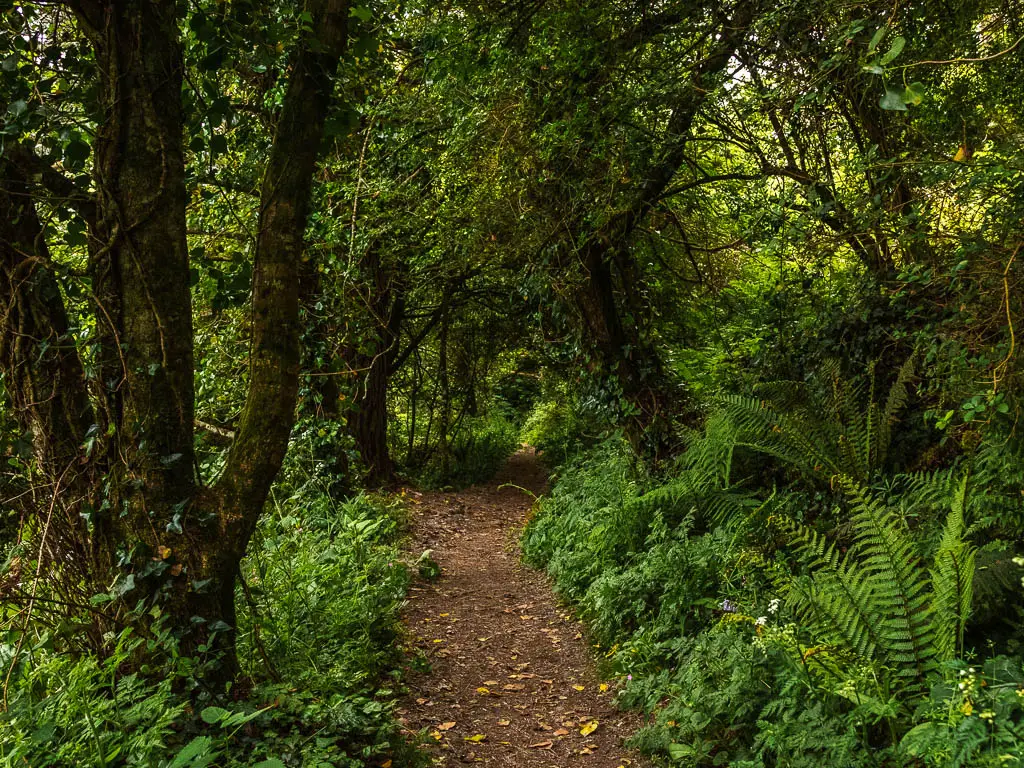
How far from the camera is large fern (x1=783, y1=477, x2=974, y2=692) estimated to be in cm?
316

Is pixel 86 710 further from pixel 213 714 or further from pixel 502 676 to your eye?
pixel 502 676

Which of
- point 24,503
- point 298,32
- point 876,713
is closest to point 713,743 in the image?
point 876,713

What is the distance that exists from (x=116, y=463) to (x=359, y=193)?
4.63 metres

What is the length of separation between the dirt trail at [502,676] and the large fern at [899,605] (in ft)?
4.49

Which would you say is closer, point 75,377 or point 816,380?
point 75,377

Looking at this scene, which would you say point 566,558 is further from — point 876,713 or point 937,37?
point 937,37

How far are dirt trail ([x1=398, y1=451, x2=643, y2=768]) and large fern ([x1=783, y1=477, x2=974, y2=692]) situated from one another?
4.49 feet

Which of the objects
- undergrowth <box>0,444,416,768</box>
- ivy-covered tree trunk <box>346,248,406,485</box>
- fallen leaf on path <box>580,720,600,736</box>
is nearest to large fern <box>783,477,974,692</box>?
fallen leaf on path <box>580,720,600,736</box>

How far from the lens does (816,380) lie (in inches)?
235

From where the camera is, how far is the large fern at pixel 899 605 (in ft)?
10.4

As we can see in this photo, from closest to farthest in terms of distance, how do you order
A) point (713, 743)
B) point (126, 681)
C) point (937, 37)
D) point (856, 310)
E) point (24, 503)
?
1. point (126, 681)
2. point (24, 503)
3. point (713, 743)
4. point (937, 37)
5. point (856, 310)

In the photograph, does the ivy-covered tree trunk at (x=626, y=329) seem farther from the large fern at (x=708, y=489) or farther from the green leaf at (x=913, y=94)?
the green leaf at (x=913, y=94)

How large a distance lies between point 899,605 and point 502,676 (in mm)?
2921

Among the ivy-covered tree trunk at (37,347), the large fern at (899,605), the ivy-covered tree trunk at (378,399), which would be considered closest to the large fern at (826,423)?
the large fern at (899,605)
